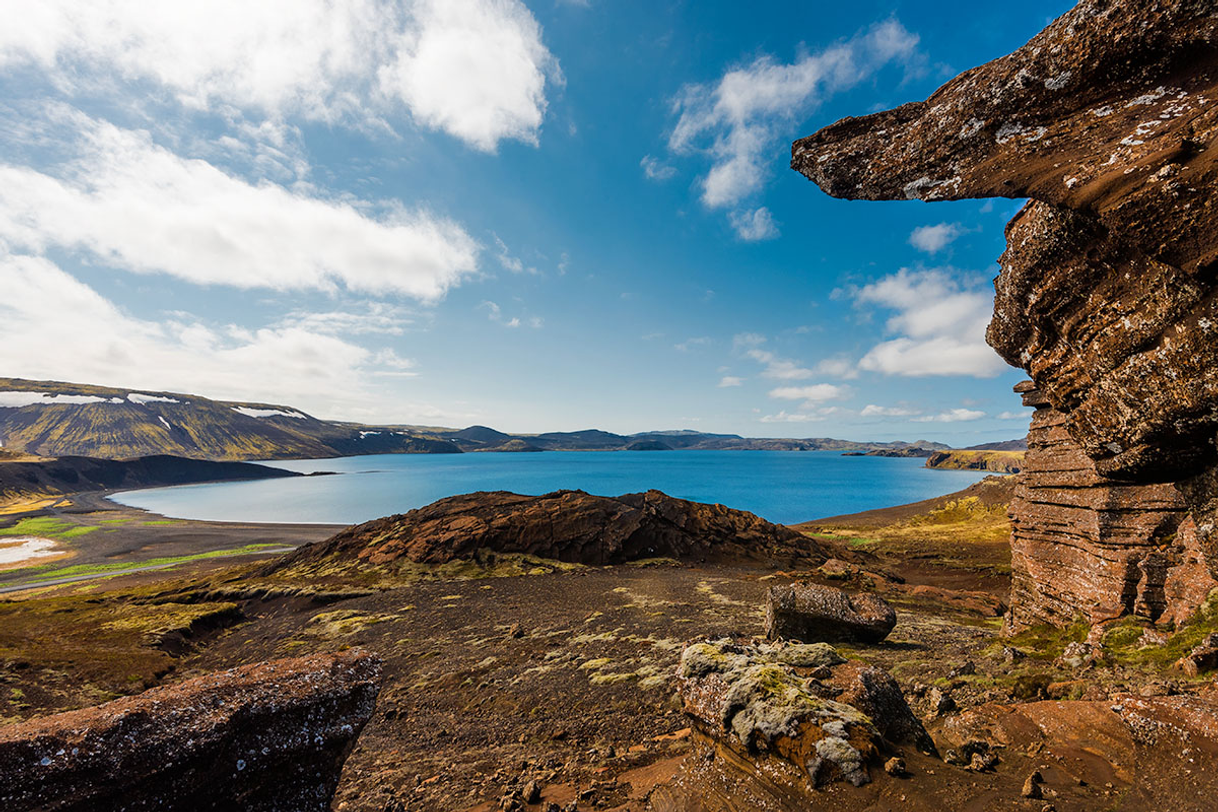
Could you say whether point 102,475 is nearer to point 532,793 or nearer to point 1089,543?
point 532,793

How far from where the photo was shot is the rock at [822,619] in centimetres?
1262

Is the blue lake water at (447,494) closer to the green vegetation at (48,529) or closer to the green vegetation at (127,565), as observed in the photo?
the green vegetation at (48,529)

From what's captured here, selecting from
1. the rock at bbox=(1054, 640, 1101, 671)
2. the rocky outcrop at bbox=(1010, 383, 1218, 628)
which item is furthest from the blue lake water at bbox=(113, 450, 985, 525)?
the rock at bbox=(1054, 640, 1101, 671)

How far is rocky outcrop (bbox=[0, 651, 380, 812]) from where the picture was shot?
3836mm

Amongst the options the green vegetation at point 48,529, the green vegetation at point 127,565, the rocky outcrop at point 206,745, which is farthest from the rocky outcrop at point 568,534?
the green vegetation at point 48,529

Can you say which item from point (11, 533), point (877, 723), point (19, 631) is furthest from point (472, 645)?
point (11, 533)

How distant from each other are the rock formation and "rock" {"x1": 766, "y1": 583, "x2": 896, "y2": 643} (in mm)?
8392

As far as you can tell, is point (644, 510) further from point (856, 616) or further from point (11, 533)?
point (11, 533)

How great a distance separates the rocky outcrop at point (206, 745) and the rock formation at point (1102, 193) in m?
8.98

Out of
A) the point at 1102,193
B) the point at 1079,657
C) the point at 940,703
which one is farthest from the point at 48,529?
the point at 1102,193

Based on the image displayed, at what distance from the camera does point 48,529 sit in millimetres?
71000

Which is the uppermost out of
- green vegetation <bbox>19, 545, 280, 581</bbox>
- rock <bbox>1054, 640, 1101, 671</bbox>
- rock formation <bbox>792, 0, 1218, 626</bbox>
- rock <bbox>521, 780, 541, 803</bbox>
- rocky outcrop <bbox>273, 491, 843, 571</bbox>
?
rock formation <bbox>792, 0, 1218, 626</bbox>

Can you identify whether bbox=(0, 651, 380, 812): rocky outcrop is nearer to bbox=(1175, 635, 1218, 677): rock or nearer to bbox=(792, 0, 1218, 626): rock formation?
bbox=(792, 0, 1218, 626): rock formation

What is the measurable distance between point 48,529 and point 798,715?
109524 mm
